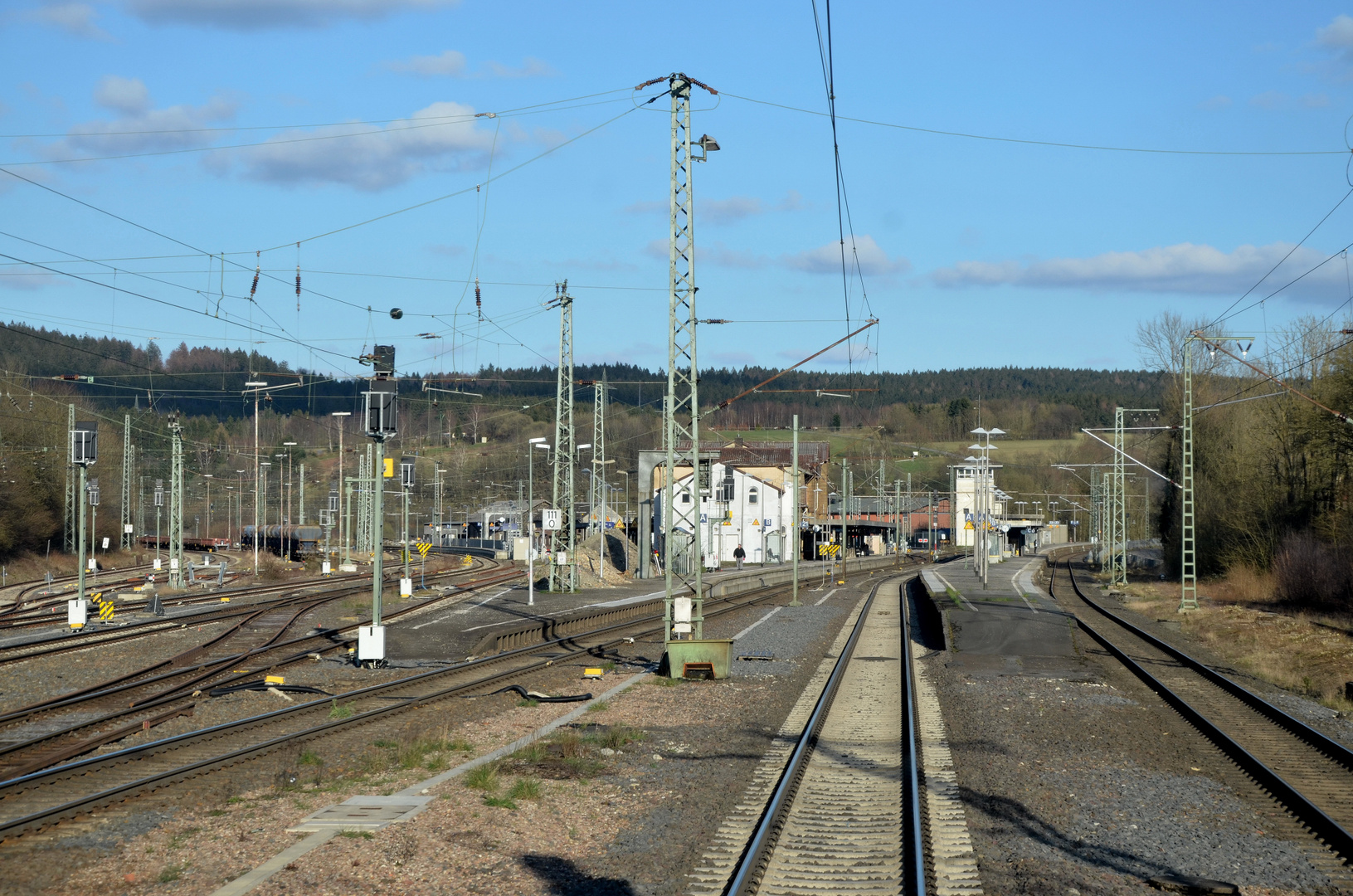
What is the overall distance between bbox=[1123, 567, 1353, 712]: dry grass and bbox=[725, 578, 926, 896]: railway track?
7798 mm

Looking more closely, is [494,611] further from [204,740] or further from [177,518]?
[204,740]

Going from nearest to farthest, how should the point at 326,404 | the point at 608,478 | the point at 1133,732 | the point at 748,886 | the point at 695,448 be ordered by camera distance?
the point at 748,886
the point at 1133,732
the point at 695,448
the point at 326,404
the point at 608,478

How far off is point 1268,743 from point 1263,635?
57.0ft

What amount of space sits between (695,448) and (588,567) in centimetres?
2986

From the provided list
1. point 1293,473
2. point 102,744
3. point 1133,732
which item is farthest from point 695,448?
point 1293,473

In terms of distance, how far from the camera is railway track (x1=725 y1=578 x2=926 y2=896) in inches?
332

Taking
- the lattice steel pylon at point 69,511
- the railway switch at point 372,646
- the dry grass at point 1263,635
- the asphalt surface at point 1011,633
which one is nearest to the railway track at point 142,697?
the railway switch at point 372,646

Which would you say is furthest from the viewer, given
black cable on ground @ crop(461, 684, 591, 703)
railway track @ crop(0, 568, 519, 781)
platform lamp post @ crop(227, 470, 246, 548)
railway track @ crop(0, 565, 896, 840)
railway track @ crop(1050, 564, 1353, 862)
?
platform lamp post @ crop(227, 470, 246, 548)

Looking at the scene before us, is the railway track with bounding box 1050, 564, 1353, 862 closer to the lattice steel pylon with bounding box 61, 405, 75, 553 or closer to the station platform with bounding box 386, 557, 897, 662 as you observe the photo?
the station platform with bounding box 386, 557, 897, 662

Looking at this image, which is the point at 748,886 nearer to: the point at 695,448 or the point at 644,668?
the point at 695,448

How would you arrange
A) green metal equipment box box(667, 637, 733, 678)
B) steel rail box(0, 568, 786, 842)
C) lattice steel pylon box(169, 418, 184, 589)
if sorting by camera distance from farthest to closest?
lattice steel pylon box(169, 418, 184, 589), green metal equipment box box(667, 637, 733, 678), steel rail box(0, 568, 786, 842)

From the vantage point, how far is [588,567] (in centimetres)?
4822

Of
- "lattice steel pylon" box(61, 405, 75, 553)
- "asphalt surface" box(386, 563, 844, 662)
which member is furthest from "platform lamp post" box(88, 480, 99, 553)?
"asphalt surface" box(386, 563, 844, 662)

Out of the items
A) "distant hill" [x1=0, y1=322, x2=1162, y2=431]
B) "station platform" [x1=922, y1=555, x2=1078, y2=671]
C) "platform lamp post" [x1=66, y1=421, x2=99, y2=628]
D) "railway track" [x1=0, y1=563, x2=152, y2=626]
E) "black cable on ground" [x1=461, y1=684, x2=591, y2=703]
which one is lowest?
"railway track" [x1=0, y1=563, x2=152, y2=626]
